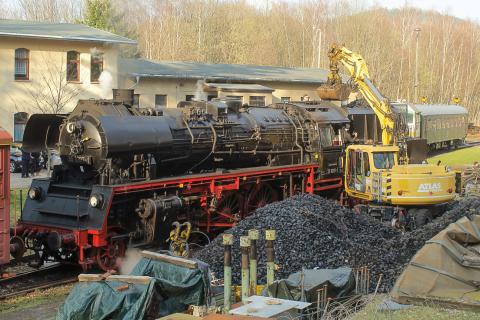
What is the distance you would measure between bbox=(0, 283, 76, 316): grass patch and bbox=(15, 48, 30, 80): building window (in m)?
17.0

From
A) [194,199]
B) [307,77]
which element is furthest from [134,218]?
[307,77]

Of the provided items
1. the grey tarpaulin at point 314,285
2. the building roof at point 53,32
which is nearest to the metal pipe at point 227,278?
the grey tarpaulin at point 314,285

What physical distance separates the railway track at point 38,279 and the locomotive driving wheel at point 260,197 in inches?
183

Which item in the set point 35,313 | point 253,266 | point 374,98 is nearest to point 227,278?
point 253,266

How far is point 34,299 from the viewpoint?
7.76 meters

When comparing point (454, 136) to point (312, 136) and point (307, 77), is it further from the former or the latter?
point (312, 136)

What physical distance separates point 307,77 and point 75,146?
2595 centimetres

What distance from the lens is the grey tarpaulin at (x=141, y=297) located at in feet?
17.8

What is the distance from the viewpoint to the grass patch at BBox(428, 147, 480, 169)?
1056 inches

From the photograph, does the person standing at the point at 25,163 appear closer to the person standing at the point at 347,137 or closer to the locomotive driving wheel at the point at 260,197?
the locomotive driving wheel at the point at 260,197

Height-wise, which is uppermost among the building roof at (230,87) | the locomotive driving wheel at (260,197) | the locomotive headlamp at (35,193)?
the building roof at (230,87)

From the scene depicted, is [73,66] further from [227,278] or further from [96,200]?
[227,278]

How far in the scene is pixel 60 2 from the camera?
4434cm

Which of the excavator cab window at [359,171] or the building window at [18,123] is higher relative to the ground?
the building window at [18,123]
